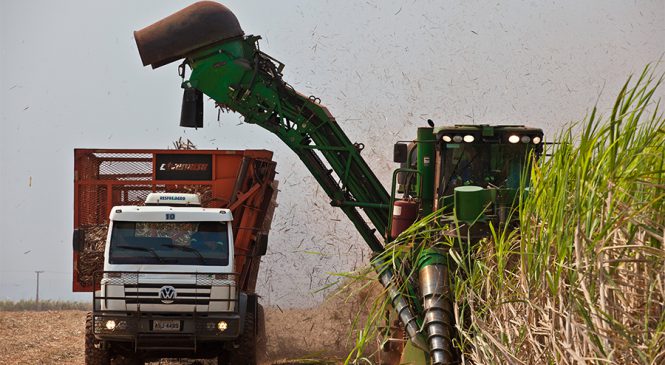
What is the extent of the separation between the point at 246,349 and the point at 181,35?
508cm

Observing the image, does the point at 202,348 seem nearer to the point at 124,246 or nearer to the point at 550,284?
the point at 124,246

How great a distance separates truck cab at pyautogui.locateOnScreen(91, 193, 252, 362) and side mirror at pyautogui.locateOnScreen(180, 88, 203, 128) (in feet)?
10.9

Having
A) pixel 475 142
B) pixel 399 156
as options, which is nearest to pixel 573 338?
pixel 475 142

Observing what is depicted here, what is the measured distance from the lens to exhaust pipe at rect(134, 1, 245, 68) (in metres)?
17.0

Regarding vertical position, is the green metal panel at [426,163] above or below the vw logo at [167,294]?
above

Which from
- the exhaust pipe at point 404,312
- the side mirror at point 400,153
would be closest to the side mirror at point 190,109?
the side mirror at point 400,153

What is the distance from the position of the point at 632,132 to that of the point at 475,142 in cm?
756

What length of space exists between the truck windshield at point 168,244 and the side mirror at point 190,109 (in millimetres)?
3481

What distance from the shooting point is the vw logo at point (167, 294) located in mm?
13773

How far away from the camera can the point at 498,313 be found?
7867mm

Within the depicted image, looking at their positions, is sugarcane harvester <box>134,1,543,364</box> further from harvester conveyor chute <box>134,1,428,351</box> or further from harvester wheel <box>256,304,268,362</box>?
harvester wheel <box>256,304,268,362</box>

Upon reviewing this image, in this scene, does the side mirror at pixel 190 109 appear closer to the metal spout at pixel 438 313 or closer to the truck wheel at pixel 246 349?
the truck wheel at pixel 246 349

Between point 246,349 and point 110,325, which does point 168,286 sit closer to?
point 110,325

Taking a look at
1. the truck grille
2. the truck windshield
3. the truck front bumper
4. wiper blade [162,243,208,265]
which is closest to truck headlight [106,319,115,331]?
the truck front bumper
